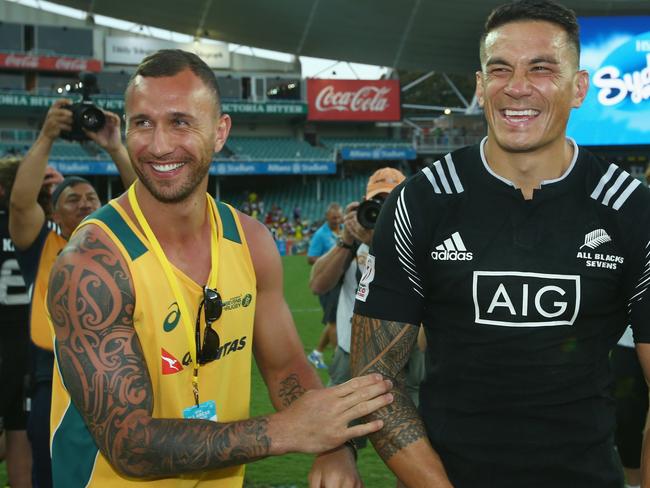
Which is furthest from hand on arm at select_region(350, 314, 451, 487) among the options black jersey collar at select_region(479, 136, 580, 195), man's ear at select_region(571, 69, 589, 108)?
man's ear at select_region(571, 69, 589, 108)

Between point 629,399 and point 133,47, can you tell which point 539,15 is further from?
point 133,47

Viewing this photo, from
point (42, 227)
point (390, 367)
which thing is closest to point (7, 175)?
point (42, 227)

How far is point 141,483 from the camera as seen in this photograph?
96.7 inches

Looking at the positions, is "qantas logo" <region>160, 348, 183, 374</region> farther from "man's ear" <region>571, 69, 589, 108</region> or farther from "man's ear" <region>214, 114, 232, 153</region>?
"man's ear" <region>571, 69, 589, 108</region>

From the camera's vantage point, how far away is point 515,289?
228cm

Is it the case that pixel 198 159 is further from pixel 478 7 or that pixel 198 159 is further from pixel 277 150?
pixel 277 150

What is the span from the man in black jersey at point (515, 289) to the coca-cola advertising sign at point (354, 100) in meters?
46.5

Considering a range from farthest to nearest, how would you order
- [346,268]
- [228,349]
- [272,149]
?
[272,149]
[346,268]
[228,349]

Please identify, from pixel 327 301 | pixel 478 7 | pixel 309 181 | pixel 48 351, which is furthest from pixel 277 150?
pixel 48 351

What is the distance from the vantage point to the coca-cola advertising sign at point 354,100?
4828cm

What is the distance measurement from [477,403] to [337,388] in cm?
41

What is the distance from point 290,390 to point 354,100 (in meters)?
46.9

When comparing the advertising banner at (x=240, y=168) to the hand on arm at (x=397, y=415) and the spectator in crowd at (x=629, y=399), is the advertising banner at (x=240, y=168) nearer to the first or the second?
the spectator in crowd at (x=629, y=399)

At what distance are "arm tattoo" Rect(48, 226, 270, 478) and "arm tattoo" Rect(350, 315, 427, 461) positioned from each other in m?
0.36
